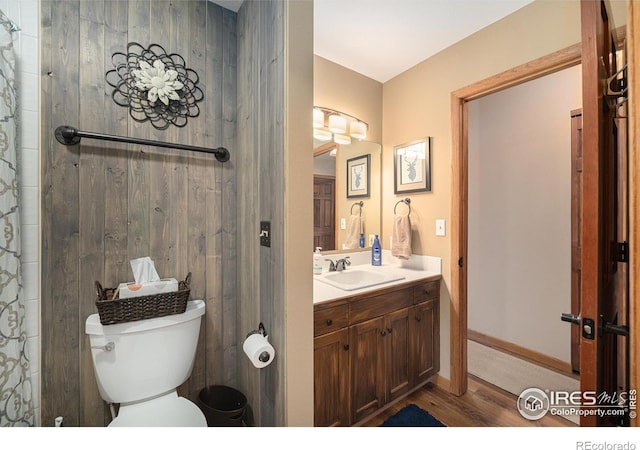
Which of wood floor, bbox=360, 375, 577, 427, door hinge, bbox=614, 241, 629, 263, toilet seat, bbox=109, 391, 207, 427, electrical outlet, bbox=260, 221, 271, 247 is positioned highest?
electrical outlet, bbox=260, 221, 271, 247

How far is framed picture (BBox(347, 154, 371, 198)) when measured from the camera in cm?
233

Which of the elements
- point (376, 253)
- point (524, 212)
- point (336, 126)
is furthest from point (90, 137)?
point (524, 212)

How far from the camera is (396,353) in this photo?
1777 millimetres

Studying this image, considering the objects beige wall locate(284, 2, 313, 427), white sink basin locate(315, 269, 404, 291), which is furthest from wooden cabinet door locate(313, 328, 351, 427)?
white sink basin locate(315, 269, 404, 291)

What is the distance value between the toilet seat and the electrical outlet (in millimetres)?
748

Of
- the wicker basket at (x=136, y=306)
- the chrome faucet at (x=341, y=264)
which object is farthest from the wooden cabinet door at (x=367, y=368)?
the wicker basket at (x=136, y=306)

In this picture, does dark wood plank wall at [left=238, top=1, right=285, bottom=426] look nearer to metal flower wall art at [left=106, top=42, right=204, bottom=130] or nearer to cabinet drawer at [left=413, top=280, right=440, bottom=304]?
metal flower wall art at [left=106, top=42, right=204, bottom=130]

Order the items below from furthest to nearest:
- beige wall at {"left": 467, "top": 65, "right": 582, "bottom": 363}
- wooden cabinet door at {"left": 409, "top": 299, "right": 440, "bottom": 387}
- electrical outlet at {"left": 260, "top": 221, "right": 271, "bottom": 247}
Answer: beige wall at {"left": 467, "top": 65, "right": 582, "bottom": 363} → wooden cabinet door at {"left": 409, "top": 299, "right": 440, "bottom": 387} → electrical outlet at {"left": 260, "top": 221, "right": 271, "bottom": 247}

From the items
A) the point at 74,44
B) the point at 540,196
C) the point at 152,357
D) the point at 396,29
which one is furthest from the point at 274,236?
the point at 540,196

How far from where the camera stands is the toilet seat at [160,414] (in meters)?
1.09

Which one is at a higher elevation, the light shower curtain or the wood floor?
the light shower curtain

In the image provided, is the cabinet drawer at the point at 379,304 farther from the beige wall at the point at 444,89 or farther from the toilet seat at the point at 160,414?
the toilet seat at the point at 160,414

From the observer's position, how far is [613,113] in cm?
102

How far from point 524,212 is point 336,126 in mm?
1768
